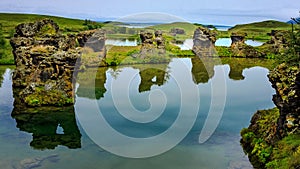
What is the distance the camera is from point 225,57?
300 ft

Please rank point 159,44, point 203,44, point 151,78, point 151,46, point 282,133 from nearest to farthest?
1. point 282,133
2. point 151,78
3. point 151,46
4. point 159,44
5. point 203,44

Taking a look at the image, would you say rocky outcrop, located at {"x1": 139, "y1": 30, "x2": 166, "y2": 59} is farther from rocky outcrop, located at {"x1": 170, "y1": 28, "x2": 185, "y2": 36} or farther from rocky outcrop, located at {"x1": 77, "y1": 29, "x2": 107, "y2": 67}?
rocky outcrop, located at {"x1": 170, "y1": 28, "x2": 185, "y2": 36}

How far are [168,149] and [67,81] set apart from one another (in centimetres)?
1901

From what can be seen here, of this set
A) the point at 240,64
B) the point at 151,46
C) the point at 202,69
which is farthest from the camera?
the point at 151,46

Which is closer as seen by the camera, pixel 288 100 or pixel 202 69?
pixel 288 100

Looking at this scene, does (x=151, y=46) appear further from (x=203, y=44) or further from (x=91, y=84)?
(x=91, y=84)

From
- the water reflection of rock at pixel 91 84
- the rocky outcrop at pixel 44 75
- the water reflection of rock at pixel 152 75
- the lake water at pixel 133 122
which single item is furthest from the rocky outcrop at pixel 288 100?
the water reflection of rock at pixel 152 75

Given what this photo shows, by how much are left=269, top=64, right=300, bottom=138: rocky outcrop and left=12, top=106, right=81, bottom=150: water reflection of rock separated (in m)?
15.7

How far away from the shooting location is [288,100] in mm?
23891

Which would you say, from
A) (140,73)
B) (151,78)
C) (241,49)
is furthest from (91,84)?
(241,49)

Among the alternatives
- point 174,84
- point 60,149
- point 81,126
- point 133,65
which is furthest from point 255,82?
point 60,149

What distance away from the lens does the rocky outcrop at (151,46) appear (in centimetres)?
8081

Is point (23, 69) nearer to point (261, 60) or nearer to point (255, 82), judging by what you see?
point (255, 82)

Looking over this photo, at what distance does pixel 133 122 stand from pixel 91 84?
19306 millimetres
